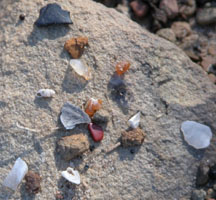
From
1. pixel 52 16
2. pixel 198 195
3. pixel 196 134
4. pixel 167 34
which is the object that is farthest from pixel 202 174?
pixel 52 16

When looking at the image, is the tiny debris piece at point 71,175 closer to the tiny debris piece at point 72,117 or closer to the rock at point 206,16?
the tiny debris piece at point 72,117

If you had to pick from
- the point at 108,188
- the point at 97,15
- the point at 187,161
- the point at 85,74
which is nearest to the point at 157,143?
the point at 187,161

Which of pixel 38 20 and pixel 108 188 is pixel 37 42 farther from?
pixel 108 188

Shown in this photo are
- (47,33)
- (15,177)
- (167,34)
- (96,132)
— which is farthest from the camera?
(167,34)

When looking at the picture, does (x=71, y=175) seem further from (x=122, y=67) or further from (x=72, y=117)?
(x=122, y=67)

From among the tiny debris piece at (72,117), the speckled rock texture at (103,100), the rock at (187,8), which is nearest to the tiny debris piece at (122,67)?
the speckled rock texture at (103,100)

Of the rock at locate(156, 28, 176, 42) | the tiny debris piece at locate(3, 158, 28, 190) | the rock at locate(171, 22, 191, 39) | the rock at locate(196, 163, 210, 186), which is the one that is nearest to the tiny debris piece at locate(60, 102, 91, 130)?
the tiny debris piece at locate(3, 158, 28, 190)
